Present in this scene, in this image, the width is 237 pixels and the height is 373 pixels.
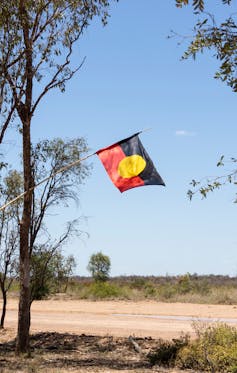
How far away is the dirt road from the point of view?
24812 millimetres

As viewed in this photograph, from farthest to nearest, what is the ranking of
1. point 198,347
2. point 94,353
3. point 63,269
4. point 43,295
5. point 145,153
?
point 43,295, point 63,269, point 94,353, point 198,347, point 145,153

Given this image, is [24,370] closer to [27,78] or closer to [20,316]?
[20,316]

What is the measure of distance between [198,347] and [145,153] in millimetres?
4689

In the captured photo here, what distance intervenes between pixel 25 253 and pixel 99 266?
51668 mm

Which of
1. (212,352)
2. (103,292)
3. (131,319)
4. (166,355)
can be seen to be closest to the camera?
(212,352)

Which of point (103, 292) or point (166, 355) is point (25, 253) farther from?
point (103, 292)

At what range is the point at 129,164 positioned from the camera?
13.7 meters

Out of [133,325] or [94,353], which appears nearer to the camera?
[94,353]

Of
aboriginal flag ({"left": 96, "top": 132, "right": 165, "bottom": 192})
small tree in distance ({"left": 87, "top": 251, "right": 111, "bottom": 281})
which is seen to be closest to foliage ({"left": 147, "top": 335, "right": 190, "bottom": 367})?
aboriginal flag ({"left": 96, "top": 132, "right": 165, "bottom": 192})

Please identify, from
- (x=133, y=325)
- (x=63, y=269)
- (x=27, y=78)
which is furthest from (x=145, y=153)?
(x=133, y=325)

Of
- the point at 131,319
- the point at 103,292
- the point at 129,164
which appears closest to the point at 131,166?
the point at 129,164

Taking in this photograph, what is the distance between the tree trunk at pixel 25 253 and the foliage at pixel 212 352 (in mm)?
4984

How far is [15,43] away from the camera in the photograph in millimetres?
17344

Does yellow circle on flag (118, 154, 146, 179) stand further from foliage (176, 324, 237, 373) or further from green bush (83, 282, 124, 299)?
green bush (83, 282, 124, 299)
